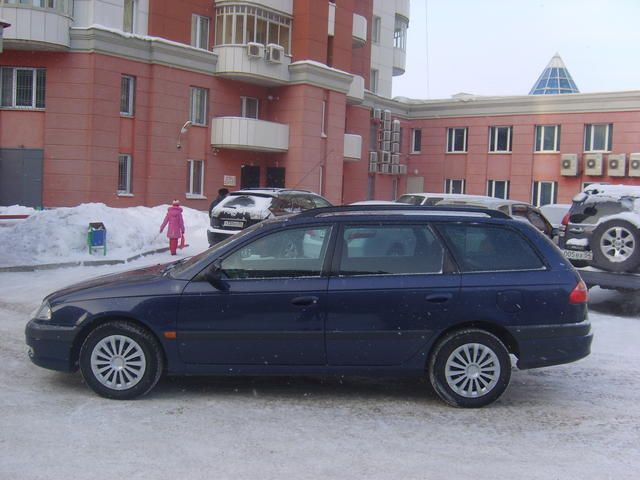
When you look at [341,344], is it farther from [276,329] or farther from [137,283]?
[137,283]

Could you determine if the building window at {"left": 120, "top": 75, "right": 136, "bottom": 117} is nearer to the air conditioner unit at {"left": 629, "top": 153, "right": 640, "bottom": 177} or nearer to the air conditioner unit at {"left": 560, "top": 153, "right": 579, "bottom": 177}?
the air conditioner unit at {"left": 560, "top": 153, "right": 579, "bottom": 177}

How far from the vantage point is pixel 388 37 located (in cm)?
4169

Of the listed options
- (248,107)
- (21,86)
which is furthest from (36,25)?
(248,107)

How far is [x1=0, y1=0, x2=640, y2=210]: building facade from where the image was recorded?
24.1m

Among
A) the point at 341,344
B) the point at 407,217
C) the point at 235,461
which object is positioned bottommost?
the point at 235,461

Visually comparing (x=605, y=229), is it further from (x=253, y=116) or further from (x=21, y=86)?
(x=253, y=116)

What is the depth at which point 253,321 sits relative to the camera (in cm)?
601

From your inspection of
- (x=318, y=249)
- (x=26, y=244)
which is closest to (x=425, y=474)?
(x=318, y=249)

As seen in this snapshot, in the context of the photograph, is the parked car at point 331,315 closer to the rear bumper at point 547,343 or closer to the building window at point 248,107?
the rear bumper at point 547,343

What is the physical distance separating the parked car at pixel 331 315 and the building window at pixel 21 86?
65.6ft

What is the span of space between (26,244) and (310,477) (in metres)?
11.5

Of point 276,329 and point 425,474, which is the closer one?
point 425,474

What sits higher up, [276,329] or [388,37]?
[388,37]

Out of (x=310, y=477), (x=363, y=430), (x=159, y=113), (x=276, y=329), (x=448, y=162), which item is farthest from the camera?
(x=448, y=162)
